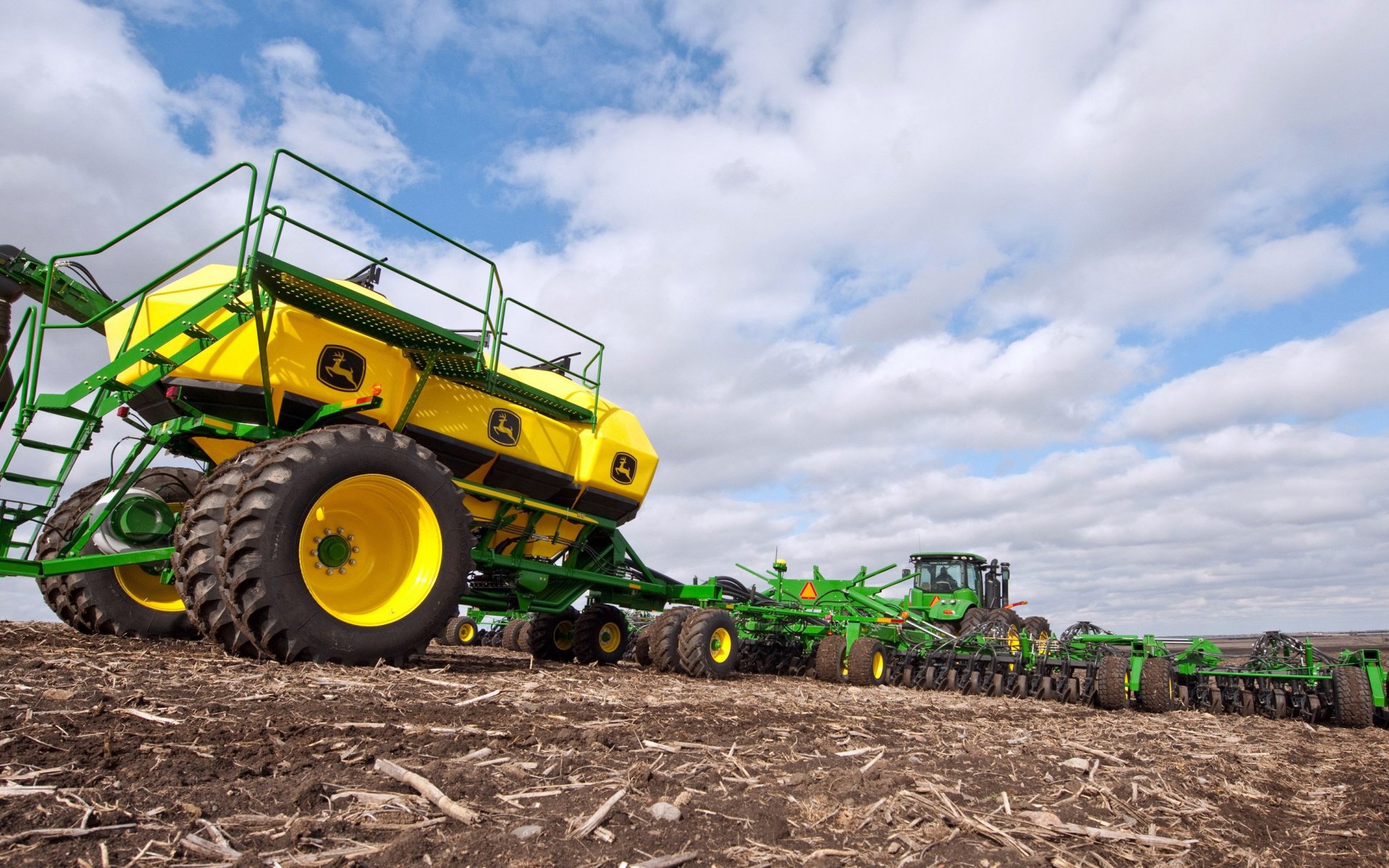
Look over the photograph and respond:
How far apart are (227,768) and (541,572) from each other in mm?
6308

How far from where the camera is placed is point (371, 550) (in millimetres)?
6672

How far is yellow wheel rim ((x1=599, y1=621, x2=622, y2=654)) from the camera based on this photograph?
11.3 metres

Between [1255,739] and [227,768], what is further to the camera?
[1255,739]

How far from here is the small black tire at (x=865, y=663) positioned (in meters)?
12.3

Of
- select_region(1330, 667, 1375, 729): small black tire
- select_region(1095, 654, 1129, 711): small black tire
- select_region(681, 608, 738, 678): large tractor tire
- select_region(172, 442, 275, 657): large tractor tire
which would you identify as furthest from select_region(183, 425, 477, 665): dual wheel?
select_region(1330, 667, 1375, 729): small black tire

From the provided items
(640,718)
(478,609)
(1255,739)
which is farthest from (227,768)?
(1255,739)

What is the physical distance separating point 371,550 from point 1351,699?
554 inches

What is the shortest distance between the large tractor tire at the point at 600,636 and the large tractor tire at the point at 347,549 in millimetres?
4759

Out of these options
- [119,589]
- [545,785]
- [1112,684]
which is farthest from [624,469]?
[1112,684]

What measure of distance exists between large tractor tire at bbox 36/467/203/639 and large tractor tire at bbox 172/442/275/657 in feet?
7.13

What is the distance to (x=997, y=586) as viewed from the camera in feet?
67.1

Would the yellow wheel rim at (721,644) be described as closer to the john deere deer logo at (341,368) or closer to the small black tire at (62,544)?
the john deere deer logo at (341,368)

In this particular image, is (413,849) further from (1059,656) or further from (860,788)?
(1059,656)

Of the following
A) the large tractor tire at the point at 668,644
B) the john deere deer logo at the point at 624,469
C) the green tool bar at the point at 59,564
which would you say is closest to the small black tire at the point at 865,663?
the large tractor tire at the point at 668,644
